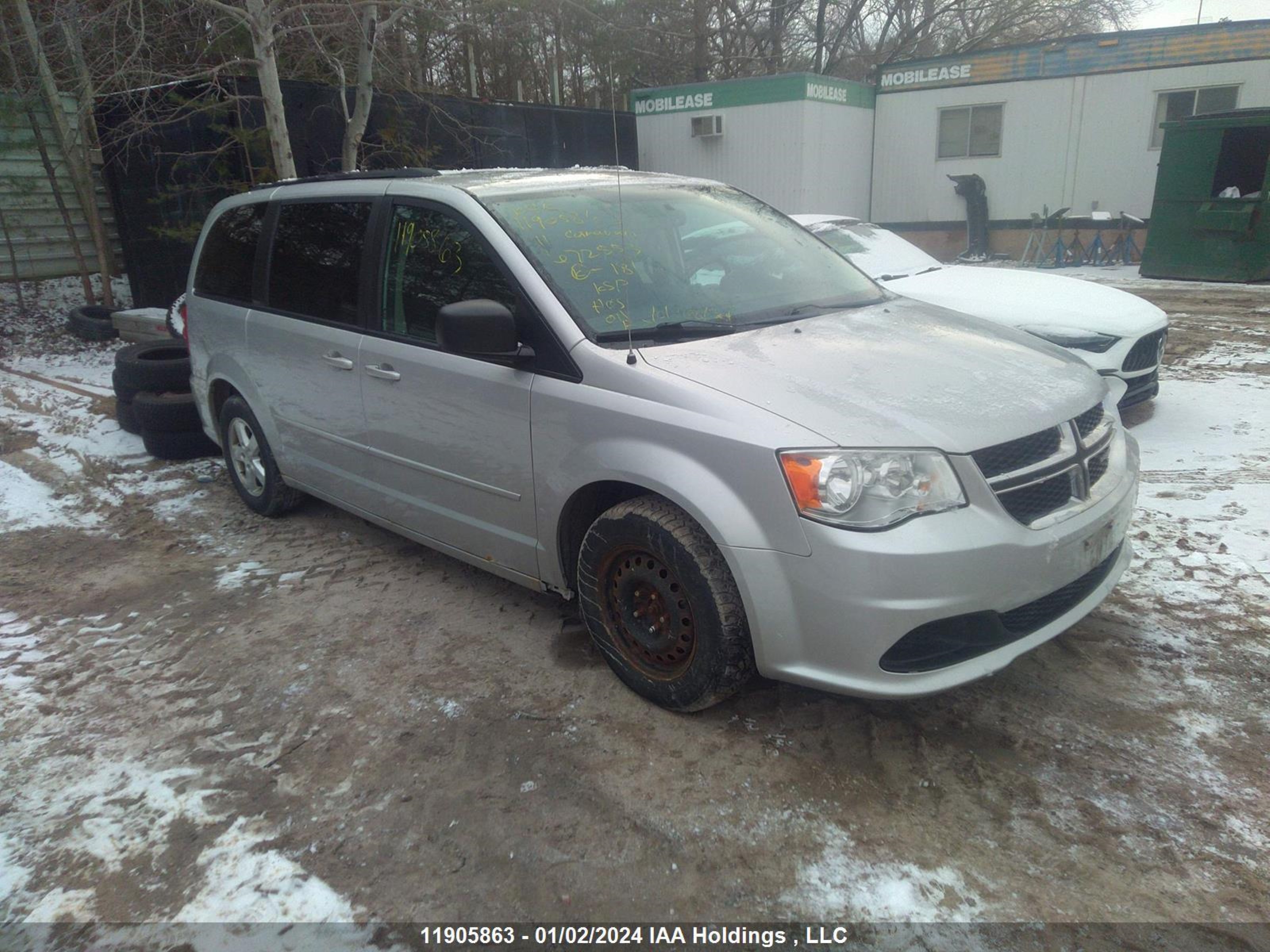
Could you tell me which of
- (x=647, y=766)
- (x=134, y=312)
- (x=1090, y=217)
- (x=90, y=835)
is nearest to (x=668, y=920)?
(x=647, y=766)

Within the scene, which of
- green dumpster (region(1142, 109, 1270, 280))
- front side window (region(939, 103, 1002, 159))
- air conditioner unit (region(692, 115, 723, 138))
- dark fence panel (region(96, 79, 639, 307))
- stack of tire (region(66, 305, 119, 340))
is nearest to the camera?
dark fence panel (region(96, 79, 639, 307))

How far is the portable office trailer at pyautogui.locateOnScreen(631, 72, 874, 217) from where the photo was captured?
16141mm

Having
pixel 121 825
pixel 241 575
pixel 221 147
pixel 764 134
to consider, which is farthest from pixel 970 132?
pixel 121 825

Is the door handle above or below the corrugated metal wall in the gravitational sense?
below

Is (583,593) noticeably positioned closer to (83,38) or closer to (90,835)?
(90,835)

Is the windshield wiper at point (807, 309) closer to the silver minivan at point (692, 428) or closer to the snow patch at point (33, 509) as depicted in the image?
the silver minivan at point (692, 428)

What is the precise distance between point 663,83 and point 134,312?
610 inches

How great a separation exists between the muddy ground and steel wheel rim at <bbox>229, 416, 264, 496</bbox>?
0.95 metres

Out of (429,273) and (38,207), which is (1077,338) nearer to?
(429,273)

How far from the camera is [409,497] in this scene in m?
3.92

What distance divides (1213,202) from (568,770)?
48.3 ft

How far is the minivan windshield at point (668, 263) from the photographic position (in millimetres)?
3254

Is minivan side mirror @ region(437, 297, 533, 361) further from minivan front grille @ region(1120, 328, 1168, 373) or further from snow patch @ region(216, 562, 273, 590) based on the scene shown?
minivan front grille @ region(1120, 328, 1168, 373)

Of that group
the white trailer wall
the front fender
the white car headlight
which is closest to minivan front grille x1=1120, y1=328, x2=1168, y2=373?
the white car headlight
